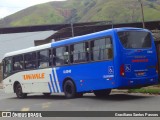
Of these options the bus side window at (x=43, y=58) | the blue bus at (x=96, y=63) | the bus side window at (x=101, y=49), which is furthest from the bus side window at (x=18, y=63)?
the bus side window at (x=101, y=49)

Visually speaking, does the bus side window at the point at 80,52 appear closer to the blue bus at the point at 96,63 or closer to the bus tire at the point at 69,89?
the blue bus at the point at 96,63

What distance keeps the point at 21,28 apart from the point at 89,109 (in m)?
55.5

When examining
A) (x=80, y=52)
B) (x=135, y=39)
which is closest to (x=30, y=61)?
(x=80, y=52)

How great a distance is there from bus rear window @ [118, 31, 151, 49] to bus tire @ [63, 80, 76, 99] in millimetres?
3576

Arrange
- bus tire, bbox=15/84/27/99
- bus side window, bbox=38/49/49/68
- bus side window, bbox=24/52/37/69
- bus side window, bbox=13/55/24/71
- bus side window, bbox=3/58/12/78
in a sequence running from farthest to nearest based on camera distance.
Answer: bus side window, bbox=3/58/12/78, bus tire, bbox=15/84/27/99, bus side window, bbox=13/55/24/71, bus side window, bbox=24/52/37/69, bus side window, bbox=38/49/49/68

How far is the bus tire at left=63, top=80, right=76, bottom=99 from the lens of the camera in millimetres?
19047

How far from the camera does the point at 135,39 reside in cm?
1723

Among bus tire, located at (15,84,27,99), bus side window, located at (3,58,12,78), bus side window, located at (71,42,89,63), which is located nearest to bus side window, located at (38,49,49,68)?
bus side window, located at (71,42,89,63)

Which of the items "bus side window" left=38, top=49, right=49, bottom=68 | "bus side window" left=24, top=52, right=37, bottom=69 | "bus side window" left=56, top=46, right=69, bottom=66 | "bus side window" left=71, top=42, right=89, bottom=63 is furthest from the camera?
"bus side window" left=24, top=52, right=37, bottom=69

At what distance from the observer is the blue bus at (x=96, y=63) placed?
16547 millimetres

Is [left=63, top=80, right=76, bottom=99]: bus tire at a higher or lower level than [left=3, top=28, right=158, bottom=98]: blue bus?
lower

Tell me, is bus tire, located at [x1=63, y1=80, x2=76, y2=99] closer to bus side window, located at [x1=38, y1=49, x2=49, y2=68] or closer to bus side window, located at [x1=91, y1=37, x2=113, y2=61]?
bus side window, located at [x1=38, y1=49, x2=49, y2=68]

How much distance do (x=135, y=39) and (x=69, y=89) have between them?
4.19 metres

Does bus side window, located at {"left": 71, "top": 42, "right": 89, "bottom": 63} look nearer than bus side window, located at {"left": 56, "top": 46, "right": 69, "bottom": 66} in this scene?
Yes
